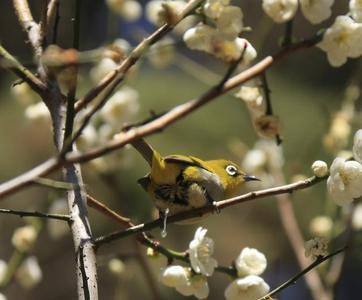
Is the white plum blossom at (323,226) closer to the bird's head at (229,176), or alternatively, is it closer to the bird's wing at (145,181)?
the bird's head at (229,176)

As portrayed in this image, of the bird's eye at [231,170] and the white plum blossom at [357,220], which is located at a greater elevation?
the bird's eye at [231,170]

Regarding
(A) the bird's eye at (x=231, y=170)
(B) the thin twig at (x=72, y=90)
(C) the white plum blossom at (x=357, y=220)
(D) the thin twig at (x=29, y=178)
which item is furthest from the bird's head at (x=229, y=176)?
(D) the thin twig at (x=29, y=178)

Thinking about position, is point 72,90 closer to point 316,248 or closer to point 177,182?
point 316,248

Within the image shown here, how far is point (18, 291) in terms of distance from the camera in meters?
3.65

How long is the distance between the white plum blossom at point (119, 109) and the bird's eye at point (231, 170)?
232mm

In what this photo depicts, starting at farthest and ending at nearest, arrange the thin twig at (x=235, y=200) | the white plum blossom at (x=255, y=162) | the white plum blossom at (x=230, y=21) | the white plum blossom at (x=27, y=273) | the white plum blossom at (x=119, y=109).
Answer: the white plum blossom at (x=255, y=162), the white plum blossom at (x=119, y=109), the white plum blossom at (x=27, y=273), the white plum blossom at (x=230, y=21), the thin twig at (x=235, y=200)

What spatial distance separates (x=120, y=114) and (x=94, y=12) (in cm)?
408

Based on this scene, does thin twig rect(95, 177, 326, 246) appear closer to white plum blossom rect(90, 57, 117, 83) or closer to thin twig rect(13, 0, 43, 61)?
thin twig rect(13, 0, 43, 61)

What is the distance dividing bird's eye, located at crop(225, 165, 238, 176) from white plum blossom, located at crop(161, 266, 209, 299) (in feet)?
1.61

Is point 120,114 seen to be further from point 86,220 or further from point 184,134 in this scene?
point 184,134

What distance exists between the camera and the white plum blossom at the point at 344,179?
1.00 metres

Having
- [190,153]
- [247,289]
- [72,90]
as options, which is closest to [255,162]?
[247,289]

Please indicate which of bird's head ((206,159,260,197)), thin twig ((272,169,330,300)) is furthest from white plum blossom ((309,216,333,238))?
bird's head ((206,159,260,197))

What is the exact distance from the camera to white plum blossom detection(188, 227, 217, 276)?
103 cm
